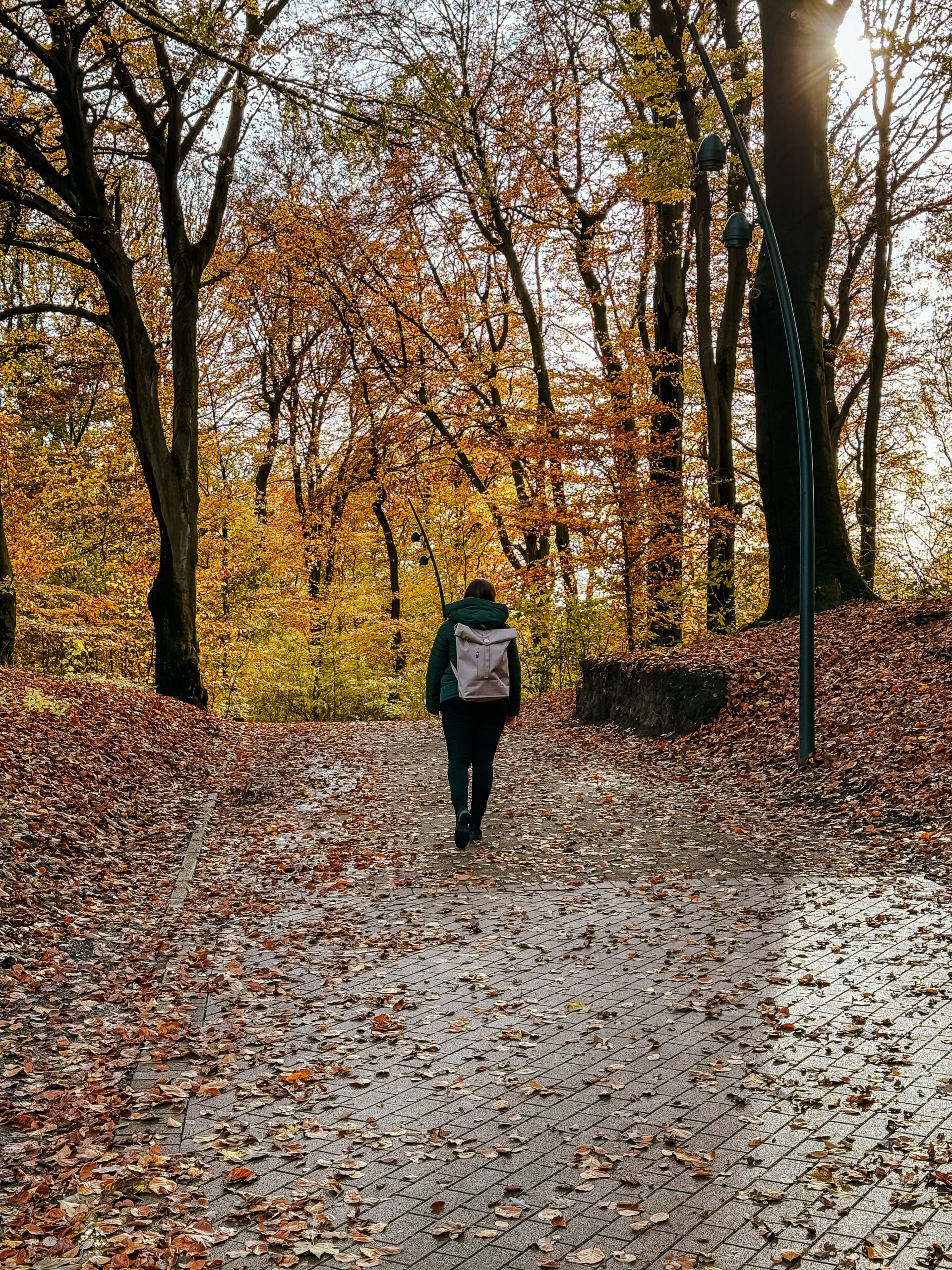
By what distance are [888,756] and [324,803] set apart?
5592 millimetres

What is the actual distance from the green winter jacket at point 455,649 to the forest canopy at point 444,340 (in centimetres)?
360

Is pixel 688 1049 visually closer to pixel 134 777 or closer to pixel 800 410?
pixel 800 410

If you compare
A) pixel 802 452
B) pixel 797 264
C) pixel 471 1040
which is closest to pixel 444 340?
pixel 797 264

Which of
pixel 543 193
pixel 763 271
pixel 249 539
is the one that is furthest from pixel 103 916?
pixel 249 539

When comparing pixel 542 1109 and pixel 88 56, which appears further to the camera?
pixel 88 56

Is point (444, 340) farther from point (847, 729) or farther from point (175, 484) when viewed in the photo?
point (847, 729)

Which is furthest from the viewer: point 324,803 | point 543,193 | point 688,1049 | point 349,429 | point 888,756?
point 349,429

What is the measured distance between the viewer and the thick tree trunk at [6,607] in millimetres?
15758

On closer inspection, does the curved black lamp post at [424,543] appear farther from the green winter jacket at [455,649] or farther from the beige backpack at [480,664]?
the beige backpack at [480,664]

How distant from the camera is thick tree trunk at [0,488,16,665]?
15.8 m

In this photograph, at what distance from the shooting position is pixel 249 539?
2850 cm

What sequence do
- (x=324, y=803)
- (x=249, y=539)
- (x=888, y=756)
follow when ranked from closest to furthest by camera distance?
(x=888, y=756) < (x=324, y=803) < (x=249, y=539)

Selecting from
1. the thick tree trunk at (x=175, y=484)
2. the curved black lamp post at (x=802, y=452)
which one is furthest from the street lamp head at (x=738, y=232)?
the thick tree trunk at (x=175, y=484)

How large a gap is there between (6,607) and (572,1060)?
43.6 feet
